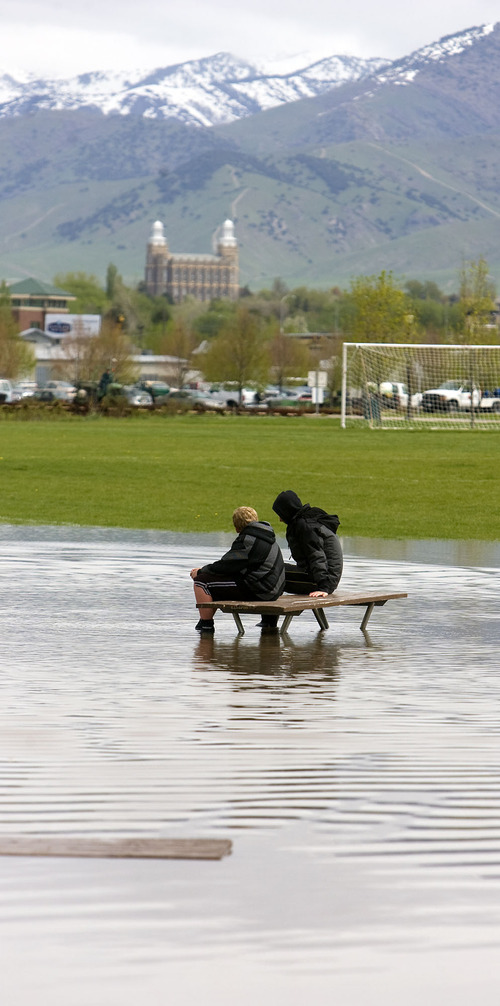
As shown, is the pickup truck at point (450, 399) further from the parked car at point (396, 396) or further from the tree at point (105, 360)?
the tree at point (105, 360)

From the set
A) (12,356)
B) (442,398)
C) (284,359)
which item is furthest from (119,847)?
(284,359)

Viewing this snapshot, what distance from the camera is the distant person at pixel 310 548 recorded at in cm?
1121

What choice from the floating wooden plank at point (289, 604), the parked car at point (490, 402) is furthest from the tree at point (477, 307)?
the floating wooden plank at point (289, 604)

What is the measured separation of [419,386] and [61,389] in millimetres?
25419

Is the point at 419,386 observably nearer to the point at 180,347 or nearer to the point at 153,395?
the point at 153,395

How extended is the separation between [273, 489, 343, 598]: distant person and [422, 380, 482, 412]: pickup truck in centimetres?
6623

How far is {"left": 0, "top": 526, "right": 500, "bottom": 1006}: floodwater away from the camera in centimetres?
440

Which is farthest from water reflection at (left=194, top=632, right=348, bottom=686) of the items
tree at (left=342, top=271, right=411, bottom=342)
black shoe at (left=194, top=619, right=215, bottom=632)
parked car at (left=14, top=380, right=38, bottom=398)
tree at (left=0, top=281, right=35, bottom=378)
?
tree at (left=0, top=281, right=35, bottom=378)

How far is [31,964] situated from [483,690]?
4854 millimetres

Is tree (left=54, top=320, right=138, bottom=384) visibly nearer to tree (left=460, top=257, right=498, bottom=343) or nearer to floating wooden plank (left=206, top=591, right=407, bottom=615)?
tree (left=460, top=257, right=498, bottom=343)

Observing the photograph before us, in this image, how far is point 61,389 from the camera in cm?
10000

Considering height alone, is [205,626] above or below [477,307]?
below

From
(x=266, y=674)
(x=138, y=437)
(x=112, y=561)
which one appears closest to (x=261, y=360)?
(x=138, y=437)

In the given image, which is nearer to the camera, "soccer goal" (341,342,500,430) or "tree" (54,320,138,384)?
"soccer goal" (341,342,500,430)
